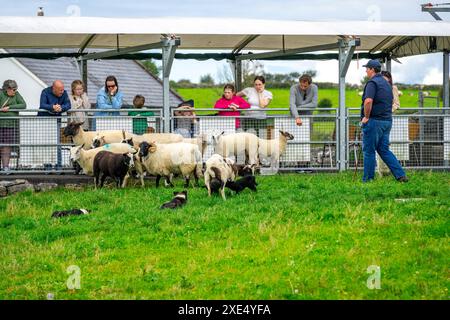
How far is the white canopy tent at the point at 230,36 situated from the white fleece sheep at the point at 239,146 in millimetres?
1313

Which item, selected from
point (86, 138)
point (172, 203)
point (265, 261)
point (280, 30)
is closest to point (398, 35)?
point (280, 30)

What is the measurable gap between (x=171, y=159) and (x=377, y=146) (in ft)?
12.7

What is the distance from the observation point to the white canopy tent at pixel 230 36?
20188 millimetres

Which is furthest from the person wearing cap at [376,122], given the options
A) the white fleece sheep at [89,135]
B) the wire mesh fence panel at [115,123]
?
the wire mesh fence panel at [115,123]

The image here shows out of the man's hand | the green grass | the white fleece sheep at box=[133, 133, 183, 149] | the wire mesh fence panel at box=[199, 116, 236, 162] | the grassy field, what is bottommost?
the green grass

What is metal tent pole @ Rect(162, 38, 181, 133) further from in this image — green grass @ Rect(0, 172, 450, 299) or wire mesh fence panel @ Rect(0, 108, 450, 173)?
green grass @ Rect(0, 172, 450, 299)

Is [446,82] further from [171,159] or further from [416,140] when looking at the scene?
[171,159]

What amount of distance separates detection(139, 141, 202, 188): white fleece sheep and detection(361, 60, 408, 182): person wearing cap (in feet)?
10.4

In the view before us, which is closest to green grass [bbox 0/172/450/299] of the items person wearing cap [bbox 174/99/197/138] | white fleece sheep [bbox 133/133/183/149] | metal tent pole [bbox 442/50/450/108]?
white fleece sheep [bbox 133/133/183/149]

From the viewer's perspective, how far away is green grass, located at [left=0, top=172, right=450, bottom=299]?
32.2 ft

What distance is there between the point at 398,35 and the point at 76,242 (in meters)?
11.4

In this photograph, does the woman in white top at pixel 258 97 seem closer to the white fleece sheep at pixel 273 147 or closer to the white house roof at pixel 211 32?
the white fleece sheep at pixel 273 147

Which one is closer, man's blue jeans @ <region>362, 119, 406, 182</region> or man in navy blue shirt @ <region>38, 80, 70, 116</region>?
man's blue jeans @ <region>362, 119, 406, 182</region>

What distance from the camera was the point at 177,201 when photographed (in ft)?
49.4
